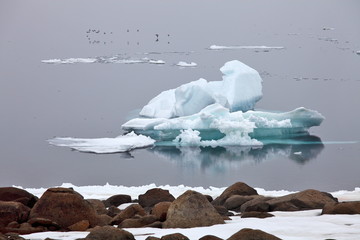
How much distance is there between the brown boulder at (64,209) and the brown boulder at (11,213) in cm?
9

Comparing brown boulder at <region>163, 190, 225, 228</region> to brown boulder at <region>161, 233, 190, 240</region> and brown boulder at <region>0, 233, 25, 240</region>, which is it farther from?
brown boulder at <region>0, 233, 25, 240</region>

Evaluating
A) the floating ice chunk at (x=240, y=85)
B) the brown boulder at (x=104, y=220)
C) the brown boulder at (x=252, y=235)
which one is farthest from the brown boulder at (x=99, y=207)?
the floating ice chunk at (x=240, y=85)

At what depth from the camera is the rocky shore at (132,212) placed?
5.63 metres

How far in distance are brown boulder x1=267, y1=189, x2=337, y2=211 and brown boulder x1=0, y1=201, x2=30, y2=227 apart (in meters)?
2.13

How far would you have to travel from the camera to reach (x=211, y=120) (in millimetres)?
12438

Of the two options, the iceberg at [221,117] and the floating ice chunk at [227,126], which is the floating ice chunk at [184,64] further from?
the floating ice chunk at [227,126]

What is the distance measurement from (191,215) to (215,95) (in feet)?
25.0

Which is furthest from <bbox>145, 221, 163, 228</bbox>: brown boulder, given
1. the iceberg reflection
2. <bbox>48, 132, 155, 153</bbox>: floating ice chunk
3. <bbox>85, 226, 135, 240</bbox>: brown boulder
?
<bbox>48, 132, 155, 153</bbox>: floating ice chunk

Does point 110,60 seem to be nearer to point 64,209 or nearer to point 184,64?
point 184,64

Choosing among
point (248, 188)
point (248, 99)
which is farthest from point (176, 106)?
point (248, 188)

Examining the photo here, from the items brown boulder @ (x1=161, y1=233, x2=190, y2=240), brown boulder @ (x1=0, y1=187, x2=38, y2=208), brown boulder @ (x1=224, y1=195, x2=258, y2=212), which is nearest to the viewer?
brown boulder @ (x1=161, y1=233, x2=190, y2=240)

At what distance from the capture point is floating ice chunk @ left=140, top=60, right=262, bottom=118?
1316 centimetres

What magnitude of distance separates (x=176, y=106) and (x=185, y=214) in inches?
293

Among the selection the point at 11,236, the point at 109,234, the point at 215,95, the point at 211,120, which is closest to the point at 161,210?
the point at 109,234
